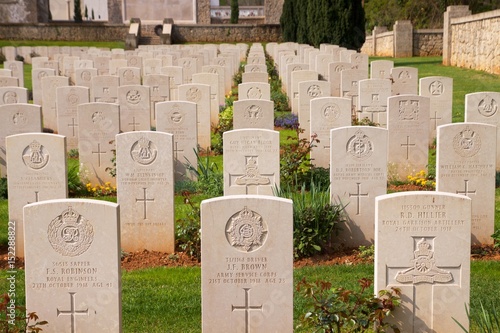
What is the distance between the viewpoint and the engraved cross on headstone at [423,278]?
509 cm

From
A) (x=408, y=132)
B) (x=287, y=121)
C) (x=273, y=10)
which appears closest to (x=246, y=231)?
(x=408, y=132)

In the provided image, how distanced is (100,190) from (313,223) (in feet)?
11.5

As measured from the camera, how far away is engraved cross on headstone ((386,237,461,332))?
5.09m

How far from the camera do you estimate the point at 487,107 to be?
10102mm

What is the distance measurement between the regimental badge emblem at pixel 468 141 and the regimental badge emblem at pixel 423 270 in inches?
101

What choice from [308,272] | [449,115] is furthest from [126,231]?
[449,115]

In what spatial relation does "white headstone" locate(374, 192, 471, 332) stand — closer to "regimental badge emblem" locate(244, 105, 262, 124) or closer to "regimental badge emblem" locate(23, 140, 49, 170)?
"regimental badge emblem" locate(23, 140, 49, 170)

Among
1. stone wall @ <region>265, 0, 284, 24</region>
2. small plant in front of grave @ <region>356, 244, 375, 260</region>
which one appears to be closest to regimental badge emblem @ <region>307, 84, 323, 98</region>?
small plant in front of grave @ <region>356, 244, 375, 260</region>

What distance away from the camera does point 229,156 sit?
775cm

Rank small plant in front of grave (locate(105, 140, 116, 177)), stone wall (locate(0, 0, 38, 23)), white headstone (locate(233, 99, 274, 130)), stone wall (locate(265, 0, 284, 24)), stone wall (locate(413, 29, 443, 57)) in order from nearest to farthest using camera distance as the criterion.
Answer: small plant in front of grave (locate(105, 140, 116, 177)) < white headstone (locate(233, 99, 274, 130)) < stone wall (locate(413, 29, 443, 57)) < stone wall (locate(0, 0, 38, 23)) < stone wall (locate(265, 0, 284, 24))

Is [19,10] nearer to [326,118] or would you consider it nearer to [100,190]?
[100,190]

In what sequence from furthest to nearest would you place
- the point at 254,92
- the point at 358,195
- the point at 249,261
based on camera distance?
the point at 254,92
the point at 358,195
the point at 249,261

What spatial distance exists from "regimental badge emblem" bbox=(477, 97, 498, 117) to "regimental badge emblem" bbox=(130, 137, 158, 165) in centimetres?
471

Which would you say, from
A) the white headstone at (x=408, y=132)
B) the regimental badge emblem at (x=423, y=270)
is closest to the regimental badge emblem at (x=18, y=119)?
the white headstone at (x=408, y=132)
